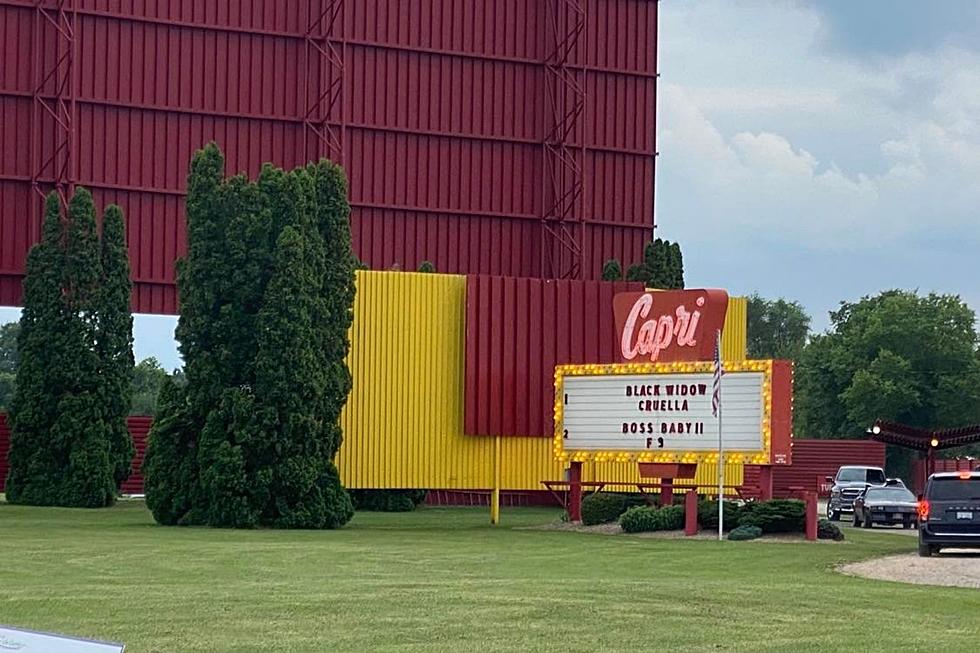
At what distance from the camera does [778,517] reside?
36219mm

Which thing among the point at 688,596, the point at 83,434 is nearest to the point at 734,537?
the point at 688,596

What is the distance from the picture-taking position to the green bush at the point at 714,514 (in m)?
36.6

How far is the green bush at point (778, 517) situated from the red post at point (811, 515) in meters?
0.40

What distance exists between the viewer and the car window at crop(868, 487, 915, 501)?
1891 inches

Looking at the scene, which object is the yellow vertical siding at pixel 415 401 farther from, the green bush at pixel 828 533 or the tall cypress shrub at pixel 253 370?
the green bush at pixel 828 533

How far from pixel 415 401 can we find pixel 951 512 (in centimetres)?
1567

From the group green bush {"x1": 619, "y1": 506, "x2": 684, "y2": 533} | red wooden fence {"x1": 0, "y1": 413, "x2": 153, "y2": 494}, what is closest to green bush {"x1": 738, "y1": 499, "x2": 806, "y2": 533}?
green bush {"x1": 619, "y1": 506, "x2": 684, "y2": 533}

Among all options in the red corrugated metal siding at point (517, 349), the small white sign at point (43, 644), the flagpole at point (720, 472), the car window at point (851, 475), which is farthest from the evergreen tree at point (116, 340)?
the small white sign at point (43, 644)

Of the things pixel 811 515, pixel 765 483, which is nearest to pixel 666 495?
pixel 765 483

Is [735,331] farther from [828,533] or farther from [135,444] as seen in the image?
[135,444]

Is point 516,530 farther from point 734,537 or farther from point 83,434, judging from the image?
point 83,434

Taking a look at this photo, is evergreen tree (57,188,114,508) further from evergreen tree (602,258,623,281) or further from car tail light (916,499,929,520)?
car tail light (916,499,929,520)

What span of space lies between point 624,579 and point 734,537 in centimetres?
1211

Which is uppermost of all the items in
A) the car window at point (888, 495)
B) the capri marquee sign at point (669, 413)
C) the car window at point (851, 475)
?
the capri marquee sign at point (669, 413)
